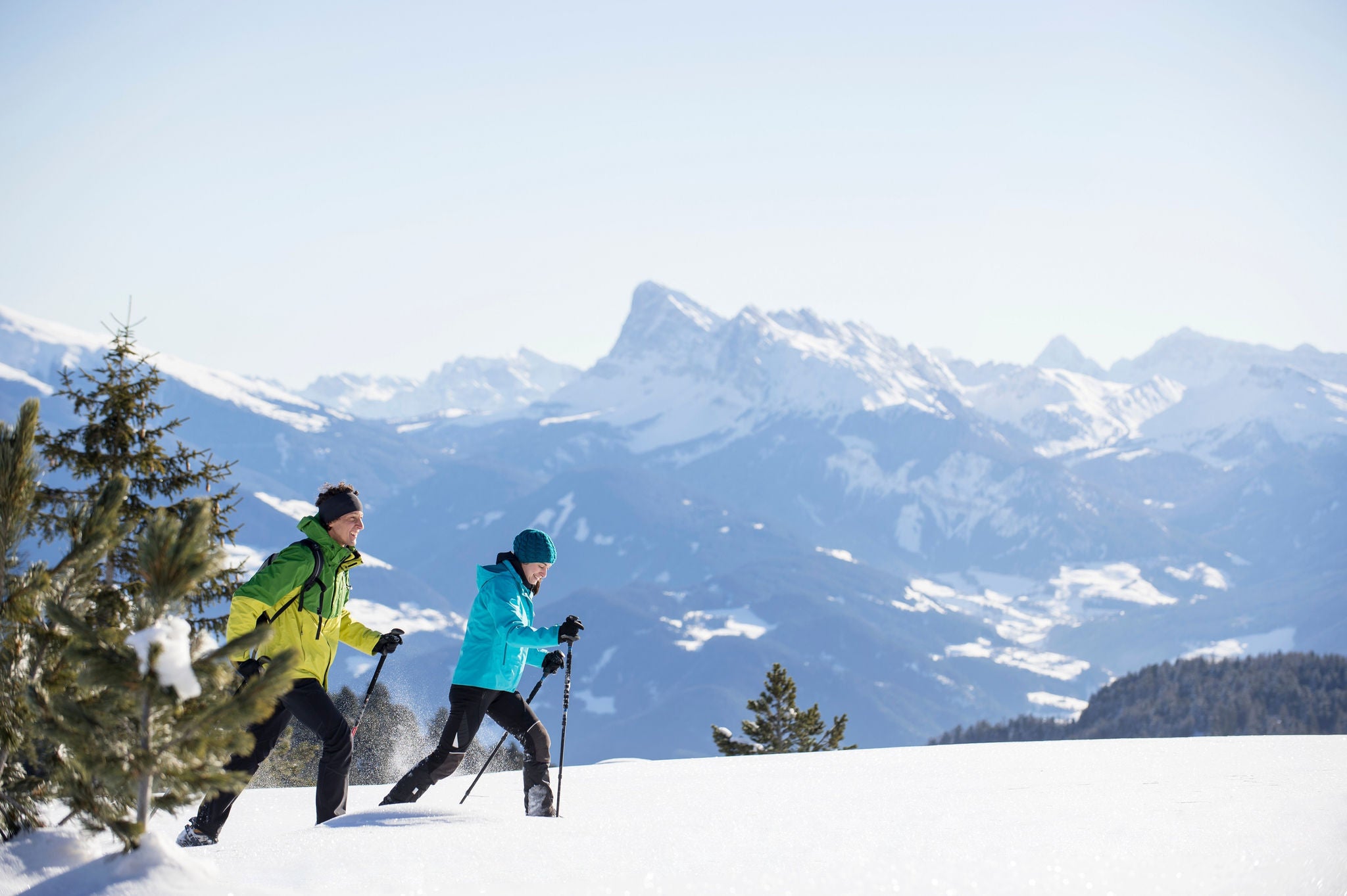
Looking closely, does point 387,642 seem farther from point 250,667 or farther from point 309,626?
point 250,667

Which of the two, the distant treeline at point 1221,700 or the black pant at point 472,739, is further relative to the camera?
the distant treeline at point 1221,700

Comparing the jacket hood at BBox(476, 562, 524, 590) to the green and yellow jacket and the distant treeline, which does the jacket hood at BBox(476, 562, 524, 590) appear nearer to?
the green and yellow jacket

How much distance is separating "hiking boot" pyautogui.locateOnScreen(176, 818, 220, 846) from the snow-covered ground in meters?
0.29

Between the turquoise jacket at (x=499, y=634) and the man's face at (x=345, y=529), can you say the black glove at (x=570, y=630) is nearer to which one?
the turquoise jacket at (x=499, y=634)

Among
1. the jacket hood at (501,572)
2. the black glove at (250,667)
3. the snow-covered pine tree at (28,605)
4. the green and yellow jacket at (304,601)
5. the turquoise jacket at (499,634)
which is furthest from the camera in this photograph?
the jacket hood at (501,572)

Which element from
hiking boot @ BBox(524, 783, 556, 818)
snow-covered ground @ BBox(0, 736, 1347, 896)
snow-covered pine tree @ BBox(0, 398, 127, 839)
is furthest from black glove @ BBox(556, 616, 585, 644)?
snow-covered pine tree @ BBox(0, 398, 127, 839)

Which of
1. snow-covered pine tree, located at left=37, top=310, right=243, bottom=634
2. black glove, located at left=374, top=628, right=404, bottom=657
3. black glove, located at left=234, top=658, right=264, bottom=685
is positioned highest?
snow-covered pine tree, located at left=37, top=310, right=243, bottom=634

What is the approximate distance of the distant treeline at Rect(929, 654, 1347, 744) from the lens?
4668 inches

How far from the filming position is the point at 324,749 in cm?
665

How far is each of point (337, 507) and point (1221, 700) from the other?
138462 millimetres

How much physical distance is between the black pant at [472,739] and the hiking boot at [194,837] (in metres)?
1.50

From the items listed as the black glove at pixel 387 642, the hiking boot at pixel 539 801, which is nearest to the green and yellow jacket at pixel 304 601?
the black glove at pixel 387 642

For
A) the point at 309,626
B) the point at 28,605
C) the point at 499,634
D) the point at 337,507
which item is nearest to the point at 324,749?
the point at 309,626

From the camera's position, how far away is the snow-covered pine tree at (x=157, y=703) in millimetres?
3691
